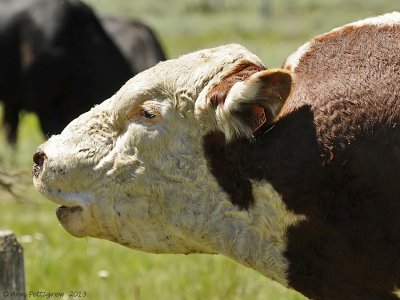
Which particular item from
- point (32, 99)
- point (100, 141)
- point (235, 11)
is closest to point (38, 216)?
point (32, 99)

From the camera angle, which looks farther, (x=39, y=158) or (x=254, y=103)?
(x=39, y=158)

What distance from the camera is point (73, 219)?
395cm

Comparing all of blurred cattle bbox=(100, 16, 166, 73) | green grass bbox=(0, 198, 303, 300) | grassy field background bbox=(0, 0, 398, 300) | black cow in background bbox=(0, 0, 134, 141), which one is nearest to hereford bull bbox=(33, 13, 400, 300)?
grassy field background bbox=(0, 0, 398, 300)

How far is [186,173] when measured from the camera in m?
3.80

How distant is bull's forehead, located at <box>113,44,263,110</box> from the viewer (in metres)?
3.75

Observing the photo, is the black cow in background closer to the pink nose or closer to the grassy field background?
the grassy field background

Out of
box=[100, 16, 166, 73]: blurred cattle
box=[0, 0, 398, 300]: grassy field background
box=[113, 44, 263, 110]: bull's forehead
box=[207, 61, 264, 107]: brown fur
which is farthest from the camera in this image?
box=[100, 16, 166, 73]: blurred cattle

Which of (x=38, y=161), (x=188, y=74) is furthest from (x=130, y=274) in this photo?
(x=188, y=74)

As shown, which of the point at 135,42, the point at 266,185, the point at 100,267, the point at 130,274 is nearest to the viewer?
the point at 266,185

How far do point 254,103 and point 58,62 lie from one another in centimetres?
959

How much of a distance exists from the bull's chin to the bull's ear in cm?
70

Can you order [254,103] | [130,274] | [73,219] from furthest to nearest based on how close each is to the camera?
1. [130,274]
2. [73,219]
3. [254,103]

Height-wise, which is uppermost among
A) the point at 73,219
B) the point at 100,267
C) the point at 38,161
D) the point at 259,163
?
the point at 259,163

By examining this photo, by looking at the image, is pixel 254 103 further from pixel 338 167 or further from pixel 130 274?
pixel 130 274
